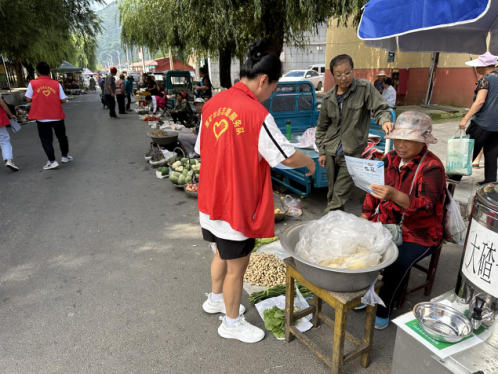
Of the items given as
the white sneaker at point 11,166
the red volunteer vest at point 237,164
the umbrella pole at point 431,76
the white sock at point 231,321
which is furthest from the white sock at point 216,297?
the umbrella pole at point 431,76

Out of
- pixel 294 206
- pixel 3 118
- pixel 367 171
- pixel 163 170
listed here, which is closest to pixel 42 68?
pixel 3 118

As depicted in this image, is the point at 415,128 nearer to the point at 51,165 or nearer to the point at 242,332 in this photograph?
the point at 242,332

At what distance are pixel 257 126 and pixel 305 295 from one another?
5.71 ft

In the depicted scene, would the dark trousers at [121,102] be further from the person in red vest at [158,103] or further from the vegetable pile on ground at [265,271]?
the vegetable pile on ground at [265,271]

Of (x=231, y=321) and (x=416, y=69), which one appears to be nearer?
(x=231, y=321)

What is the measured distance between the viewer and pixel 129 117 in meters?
14.4

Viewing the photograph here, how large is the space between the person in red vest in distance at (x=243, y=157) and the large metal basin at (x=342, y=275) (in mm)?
330

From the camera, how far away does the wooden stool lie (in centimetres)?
192

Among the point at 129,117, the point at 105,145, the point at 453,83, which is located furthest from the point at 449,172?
the point at 129,117

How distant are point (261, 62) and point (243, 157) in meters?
0.58

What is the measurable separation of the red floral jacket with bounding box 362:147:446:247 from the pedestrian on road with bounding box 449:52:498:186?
2.42 metres

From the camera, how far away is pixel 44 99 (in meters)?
6.24

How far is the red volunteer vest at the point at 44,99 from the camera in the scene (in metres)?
6.17

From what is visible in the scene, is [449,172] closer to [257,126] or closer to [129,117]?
[257,126]
